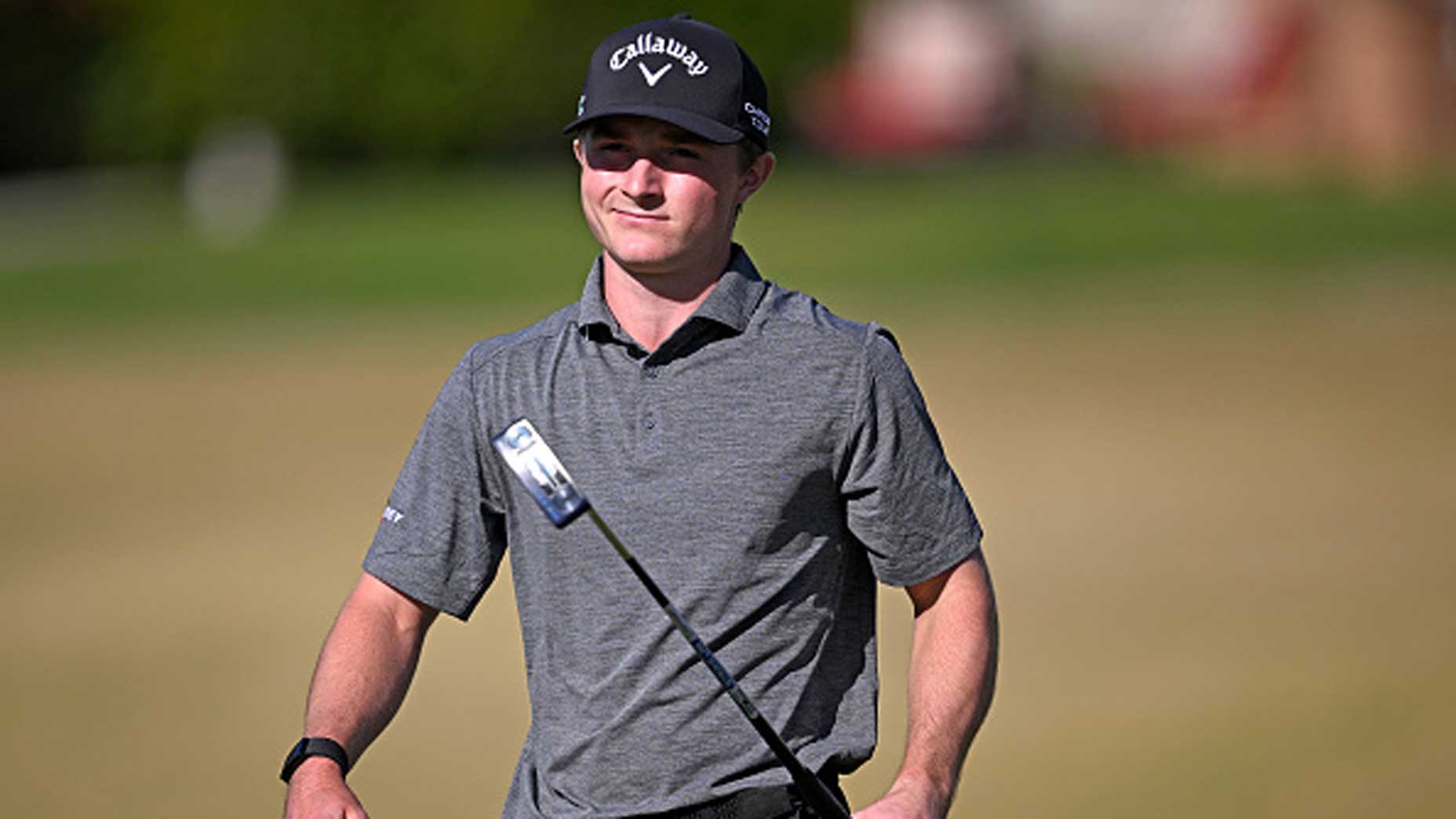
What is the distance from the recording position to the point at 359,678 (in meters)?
3.46

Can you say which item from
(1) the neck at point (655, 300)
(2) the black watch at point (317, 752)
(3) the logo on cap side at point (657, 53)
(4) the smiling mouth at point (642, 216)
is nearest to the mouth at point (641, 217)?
(4) the smiling mouth at point (642, 216)

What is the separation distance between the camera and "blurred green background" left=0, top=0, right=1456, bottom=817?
28.6ft

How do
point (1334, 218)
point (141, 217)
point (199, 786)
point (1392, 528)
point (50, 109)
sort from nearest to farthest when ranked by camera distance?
1. point (199, 786)
2. point (1392, 528)
3. point (1334, 218)
4. point (141, 217)
5. point (50, 109)

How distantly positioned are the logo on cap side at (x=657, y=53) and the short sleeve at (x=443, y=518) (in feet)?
1.89

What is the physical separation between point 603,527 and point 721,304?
48 centimetres

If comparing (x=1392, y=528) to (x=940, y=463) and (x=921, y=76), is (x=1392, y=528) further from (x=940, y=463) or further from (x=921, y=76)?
(x=921, y=76)

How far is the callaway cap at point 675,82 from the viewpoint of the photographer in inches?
132

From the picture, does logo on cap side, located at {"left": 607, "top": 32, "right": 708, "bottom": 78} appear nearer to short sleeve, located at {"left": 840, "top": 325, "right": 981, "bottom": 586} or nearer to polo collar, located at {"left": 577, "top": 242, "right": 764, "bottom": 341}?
polo collar, located at {"left": 577, "top": 242, "right": 764, "bottom": 341}

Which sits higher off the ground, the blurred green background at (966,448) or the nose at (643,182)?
the nose at (643,182)

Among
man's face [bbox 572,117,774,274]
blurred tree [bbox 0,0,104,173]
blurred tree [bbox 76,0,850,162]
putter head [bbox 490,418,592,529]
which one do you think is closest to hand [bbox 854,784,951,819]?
putter head [bbox 490,418,592,529]

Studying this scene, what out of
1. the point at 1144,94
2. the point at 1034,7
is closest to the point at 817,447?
the point at 1144,94

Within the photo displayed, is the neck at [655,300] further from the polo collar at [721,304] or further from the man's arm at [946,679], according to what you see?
the man's arm at [946,679]

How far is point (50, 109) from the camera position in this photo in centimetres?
5631

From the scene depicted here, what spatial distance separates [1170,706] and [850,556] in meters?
5.89
